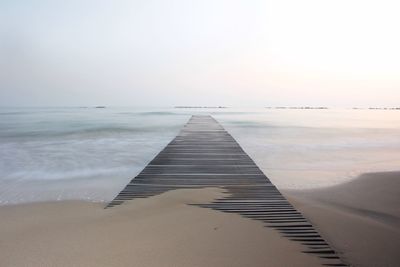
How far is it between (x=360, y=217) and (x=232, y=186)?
1613 mm

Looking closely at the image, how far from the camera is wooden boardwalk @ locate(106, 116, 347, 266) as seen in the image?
125 inches

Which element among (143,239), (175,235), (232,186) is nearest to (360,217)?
(232,186)

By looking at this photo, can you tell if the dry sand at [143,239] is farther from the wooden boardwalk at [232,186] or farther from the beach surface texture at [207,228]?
the wooden boardwalk at [232,186]

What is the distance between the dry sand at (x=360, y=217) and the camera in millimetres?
2799

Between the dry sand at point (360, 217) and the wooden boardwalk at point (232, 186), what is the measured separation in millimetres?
154

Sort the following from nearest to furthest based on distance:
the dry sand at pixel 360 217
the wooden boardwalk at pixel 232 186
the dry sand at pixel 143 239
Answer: the dry sand at pixel 143 239, the dry sand at pixel 360 217, the wooden boardwalk at pixel 232 186

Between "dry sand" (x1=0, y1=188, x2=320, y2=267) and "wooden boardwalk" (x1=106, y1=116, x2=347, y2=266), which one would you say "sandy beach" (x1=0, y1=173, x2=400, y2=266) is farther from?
"wooden boardwalk" (x1=106, y1=116, x2=347, y2=266)

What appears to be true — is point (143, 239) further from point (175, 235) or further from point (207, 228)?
point (207, 228)

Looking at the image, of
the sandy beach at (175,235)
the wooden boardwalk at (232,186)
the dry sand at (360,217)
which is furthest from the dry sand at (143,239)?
the dry sand at (360,217)

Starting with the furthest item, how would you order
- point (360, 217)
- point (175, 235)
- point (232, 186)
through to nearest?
1. point (232, 186)
2. point (360, 217)
3. point (175, 235)

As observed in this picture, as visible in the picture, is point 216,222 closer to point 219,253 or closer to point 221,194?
point 219,253

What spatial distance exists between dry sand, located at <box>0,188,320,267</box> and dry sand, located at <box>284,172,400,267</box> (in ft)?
1.42

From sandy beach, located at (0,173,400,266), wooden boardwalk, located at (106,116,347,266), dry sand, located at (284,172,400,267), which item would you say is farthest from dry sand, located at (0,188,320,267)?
dry sand, located at (284,172,400,267)

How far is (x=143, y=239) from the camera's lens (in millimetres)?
2945
